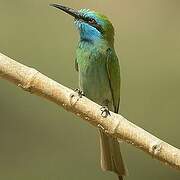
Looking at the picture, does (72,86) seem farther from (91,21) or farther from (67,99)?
(67,99)

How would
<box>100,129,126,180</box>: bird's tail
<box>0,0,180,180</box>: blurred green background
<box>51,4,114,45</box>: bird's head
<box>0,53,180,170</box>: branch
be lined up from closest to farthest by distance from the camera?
1. <box>0,53,180,170</box>: branch
2. <box>100,129,126,180</box>: bird's tail
3. <box>51,4,114,45</box>: bird's head
4. <box>0,0,180,180</box>: blurred green background

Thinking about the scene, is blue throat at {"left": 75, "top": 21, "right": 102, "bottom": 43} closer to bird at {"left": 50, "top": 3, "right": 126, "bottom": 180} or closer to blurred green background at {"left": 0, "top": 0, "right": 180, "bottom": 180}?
bird at {"left": 50, "top": 3, "right": 126, "bottom": 180}

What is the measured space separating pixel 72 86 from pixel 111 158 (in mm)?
999

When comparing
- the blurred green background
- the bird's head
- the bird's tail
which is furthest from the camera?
the blurred green background

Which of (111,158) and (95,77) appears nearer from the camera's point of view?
(111,158)

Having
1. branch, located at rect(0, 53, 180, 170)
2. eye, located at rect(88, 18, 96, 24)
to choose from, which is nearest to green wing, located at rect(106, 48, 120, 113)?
eye, located at rect(88, 18, 96, 24)

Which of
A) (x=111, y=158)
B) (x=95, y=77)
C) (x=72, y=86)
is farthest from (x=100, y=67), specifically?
(x=72, y=86)

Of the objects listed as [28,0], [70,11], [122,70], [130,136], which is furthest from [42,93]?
[122,70]

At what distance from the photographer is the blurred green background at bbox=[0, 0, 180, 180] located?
7.63ft

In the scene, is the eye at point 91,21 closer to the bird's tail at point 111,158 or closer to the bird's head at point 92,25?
the bird's head at point 92,25

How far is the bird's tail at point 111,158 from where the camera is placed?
158 centimetres

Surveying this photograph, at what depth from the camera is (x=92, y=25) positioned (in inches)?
66.9

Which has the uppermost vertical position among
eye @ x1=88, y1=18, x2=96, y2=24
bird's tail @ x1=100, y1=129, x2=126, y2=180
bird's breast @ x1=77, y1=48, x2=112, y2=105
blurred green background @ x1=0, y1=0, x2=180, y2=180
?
blurred green background @ x1=0, y1=0, x2=180, y2=180

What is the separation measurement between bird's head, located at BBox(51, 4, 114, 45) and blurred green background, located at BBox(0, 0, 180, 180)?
560mm
